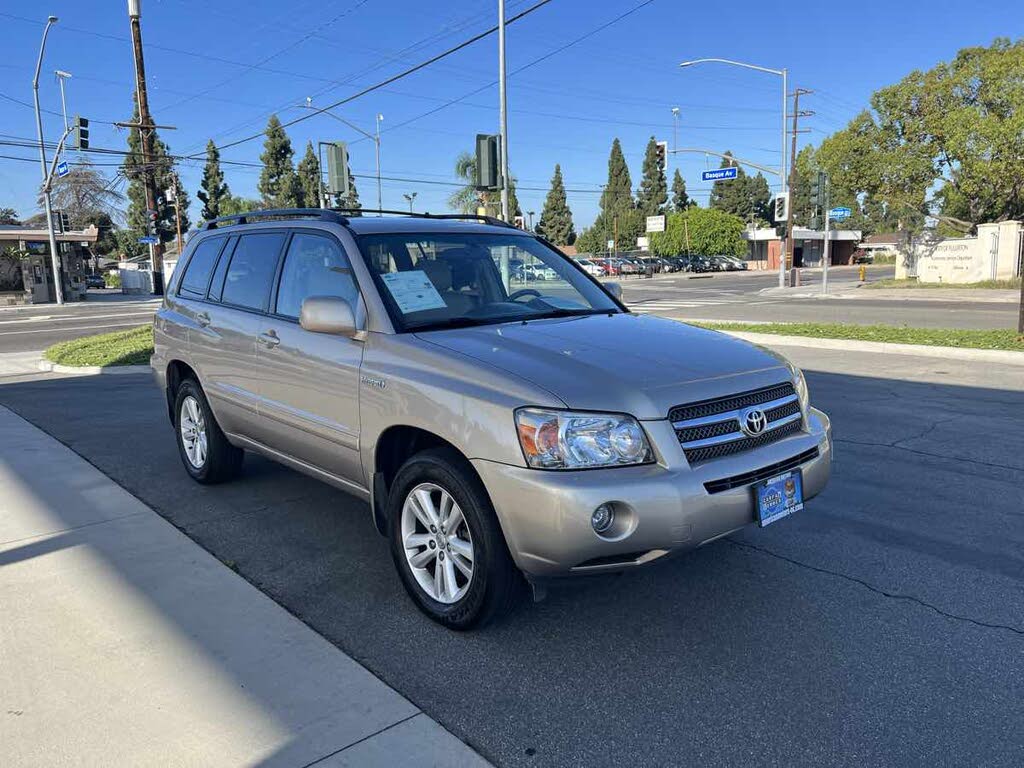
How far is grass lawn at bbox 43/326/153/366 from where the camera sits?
12430 mm

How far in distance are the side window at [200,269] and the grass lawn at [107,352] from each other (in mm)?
7085

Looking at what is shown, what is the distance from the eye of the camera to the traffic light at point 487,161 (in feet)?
42.5

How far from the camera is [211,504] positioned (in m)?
5.32

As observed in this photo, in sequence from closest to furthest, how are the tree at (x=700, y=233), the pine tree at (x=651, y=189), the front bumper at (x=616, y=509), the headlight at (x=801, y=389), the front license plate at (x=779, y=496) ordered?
the front bumper at (x=616, y=509), the front license plate at (x=779, y=496), the headlight at (x=801, y=389), the tree at (x=700, y=233), the pine tree at (x=651, y=189)

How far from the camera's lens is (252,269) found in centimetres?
502

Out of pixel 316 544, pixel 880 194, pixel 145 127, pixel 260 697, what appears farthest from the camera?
pixel 880 194

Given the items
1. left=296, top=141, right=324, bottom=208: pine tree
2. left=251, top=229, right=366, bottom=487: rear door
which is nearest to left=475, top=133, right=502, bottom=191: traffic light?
left=251, top=229, right=366, bottom=487: rear door

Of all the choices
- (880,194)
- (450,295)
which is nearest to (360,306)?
(450,295)

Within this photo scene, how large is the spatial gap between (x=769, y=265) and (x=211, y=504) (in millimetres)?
78599

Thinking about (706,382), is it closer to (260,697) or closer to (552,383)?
(552,383)

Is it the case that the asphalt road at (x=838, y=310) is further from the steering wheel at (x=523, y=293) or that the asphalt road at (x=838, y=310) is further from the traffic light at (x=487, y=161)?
the steering wheel at (x=523, y=293)

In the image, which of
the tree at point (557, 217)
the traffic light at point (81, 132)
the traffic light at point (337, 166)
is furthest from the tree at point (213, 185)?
the traffic light at point (337, 166)

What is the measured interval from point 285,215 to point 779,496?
11.1 ft

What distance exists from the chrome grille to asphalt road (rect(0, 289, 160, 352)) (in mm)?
17334
